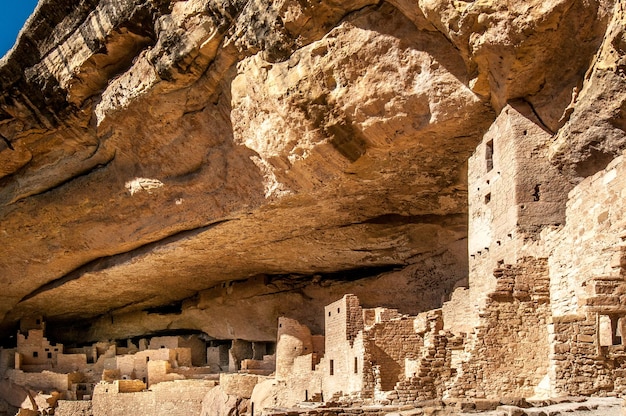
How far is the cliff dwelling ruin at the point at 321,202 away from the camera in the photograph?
1047 cm

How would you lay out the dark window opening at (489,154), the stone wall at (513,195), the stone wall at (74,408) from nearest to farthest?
the stone wall at (513,195)
the dark window opening at (489,154)
the stone wall at (74,408)

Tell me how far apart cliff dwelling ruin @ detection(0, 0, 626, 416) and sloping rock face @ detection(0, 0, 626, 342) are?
5 cm

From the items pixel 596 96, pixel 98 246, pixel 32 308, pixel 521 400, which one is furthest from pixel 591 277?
pixel 32 308

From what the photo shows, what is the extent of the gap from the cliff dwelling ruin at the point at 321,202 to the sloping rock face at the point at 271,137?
0.05m

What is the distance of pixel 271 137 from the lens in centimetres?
1511

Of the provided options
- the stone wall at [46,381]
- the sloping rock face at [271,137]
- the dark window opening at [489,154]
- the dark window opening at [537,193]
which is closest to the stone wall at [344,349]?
the sloping rock face at [271,137]

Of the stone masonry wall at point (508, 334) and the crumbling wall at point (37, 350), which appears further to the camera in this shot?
the crumbling wall at point (37, 350)

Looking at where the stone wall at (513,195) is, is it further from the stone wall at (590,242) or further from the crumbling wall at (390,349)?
the crumbling wall at (390,349)

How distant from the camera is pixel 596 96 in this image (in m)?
10.6

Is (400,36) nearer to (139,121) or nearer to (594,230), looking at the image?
(594,230)

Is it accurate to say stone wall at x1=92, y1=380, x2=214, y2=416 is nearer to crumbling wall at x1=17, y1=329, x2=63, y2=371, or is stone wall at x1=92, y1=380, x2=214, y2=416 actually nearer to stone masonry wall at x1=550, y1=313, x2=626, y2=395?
crumbling wall at x1=17, y1=329, x2=63, y2=371

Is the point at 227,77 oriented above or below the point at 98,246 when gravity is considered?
above

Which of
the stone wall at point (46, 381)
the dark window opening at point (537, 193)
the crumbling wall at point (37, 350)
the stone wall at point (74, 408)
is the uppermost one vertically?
the dark window opening at point (537, 193)

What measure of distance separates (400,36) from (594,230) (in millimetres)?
4714
